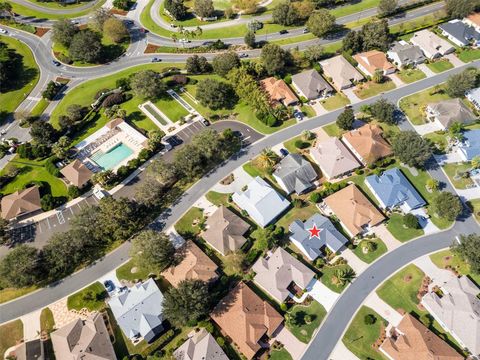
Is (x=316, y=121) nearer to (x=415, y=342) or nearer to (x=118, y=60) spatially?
(x=415, y=342)

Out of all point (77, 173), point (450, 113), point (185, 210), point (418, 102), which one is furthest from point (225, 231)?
point (418, 102)

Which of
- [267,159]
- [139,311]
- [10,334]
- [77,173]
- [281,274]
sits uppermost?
[77,173]

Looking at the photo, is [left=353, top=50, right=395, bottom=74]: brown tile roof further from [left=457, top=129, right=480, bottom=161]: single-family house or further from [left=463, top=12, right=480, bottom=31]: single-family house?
[left=463, top=12, right=480, bottom=31]: single-family house

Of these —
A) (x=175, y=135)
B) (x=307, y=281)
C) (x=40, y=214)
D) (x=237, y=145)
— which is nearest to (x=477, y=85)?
(x=237, y=145)

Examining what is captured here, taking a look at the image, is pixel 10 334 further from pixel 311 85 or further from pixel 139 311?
pixel 311 85

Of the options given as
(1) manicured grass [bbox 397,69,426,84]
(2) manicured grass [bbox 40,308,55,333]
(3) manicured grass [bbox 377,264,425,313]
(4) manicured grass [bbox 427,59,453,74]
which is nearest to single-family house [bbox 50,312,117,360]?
(2) manicured grass [bbox 40,308,55,333]

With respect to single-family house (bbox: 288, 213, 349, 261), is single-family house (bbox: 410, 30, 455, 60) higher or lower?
higher
